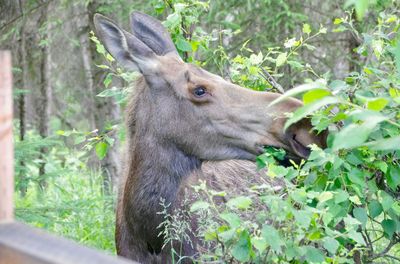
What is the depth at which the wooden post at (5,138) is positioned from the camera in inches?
105

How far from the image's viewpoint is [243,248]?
406 centimetres

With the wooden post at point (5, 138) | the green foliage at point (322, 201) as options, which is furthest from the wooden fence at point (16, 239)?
the green foliage at point (322, 201)

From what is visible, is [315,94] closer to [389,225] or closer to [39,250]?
[39,250]

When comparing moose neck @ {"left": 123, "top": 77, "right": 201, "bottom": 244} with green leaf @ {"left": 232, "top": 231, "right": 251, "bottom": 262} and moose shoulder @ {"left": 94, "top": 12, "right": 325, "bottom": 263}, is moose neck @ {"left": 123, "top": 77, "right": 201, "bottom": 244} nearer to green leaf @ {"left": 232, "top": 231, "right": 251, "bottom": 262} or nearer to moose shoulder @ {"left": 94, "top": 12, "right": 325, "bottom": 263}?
moose shoulder @ {"left": 94, "top": 12, "right": 325, "bottom": 263}

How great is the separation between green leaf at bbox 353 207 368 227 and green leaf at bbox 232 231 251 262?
1.07m

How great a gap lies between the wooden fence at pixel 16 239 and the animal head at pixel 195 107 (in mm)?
3054

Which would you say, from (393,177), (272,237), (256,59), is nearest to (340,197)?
(272,237)

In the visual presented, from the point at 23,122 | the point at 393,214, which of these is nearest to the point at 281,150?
the point at 393,214

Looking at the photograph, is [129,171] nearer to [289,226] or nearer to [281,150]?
[281,150]

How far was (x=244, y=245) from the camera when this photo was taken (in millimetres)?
4062

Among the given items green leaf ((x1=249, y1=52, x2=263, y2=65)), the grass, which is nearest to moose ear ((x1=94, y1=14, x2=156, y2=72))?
green leaf ((x1=249, y1=52, x2=263, y2=65))

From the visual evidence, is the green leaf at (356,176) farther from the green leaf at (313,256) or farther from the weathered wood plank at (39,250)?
the weathered wood plank at (39,250)

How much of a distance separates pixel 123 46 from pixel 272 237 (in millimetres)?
2560

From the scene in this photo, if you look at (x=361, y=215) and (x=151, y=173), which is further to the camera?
(x=151, y=173)
